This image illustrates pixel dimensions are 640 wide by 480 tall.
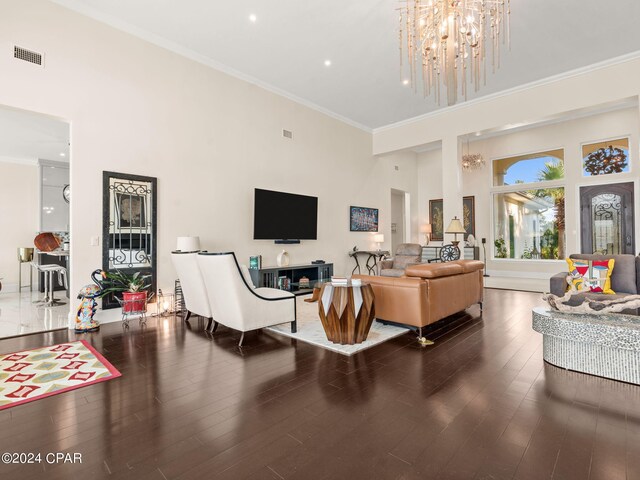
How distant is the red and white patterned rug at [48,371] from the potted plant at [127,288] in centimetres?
88

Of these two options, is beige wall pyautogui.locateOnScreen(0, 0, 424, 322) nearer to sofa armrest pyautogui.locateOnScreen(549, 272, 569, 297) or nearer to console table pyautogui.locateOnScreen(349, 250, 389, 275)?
console table pyautogui.locateOnScreen(349, 250, 389, 275)

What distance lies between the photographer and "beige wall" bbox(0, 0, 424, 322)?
13.0 ft

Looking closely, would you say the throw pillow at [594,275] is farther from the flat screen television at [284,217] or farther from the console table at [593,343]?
the flat screen television at [284,217]

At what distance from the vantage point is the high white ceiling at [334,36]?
14.0ft

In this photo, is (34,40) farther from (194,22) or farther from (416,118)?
(416,118)

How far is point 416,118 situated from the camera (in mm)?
7855

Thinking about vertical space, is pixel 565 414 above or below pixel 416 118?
below

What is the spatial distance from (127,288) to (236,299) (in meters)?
2.04

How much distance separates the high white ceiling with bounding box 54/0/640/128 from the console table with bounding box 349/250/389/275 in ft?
12.1

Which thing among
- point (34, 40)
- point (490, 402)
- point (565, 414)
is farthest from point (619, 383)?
point (34, 40)

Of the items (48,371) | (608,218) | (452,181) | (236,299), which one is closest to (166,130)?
(236,299)

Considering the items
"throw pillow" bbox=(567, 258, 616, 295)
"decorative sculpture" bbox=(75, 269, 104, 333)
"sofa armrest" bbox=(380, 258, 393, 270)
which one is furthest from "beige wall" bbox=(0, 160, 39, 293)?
"throw pillow" bbox=(567, 258, 616, 295)

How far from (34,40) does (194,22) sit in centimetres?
187

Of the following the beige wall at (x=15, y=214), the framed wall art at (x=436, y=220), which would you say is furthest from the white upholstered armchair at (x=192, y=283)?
the framed wall art at (x=436, y=220)
